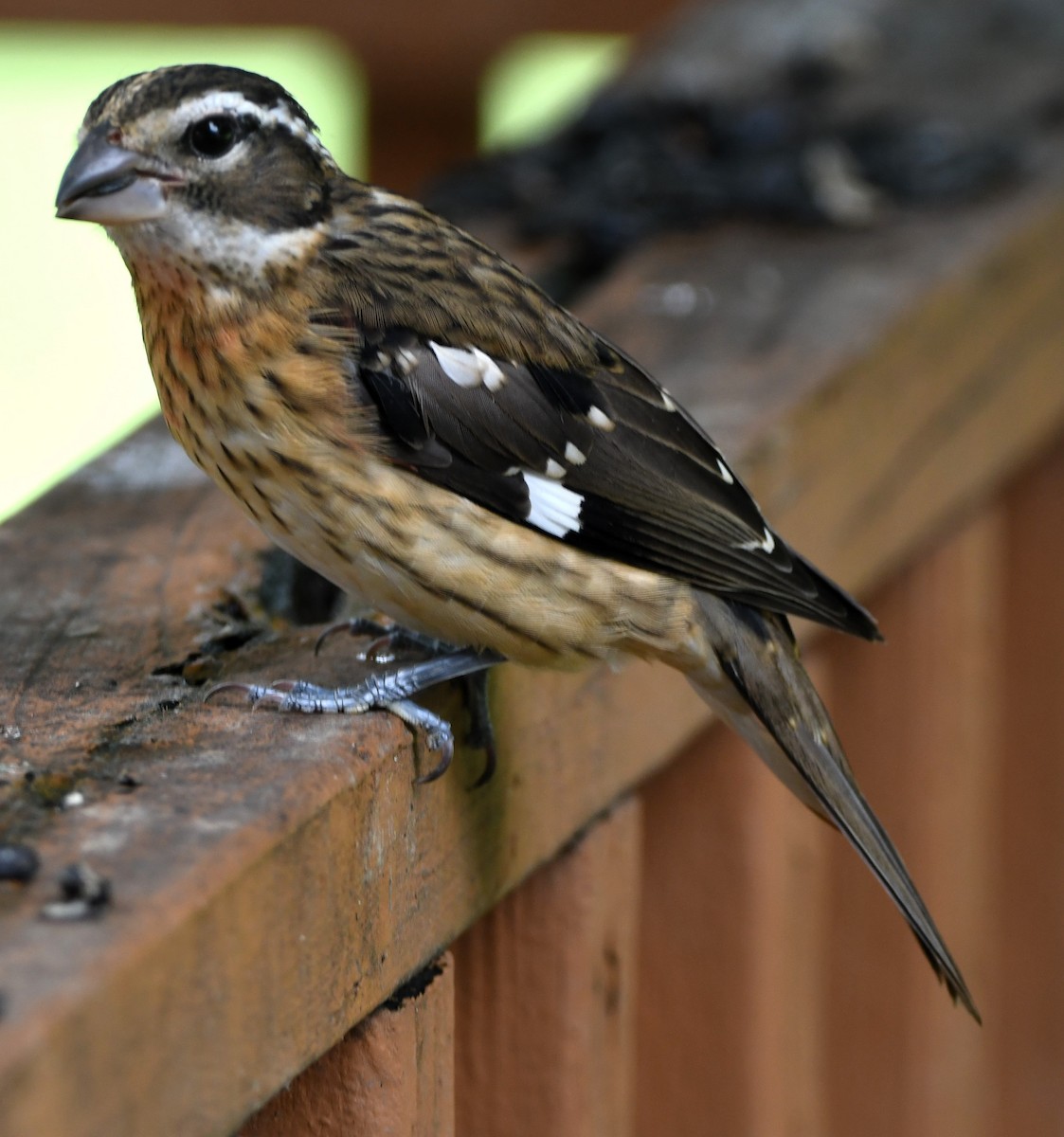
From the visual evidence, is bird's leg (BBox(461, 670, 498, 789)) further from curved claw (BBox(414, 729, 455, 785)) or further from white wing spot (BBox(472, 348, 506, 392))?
white wing spot (BBox(472, 348, 506, 392))

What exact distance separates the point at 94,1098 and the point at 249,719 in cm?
54

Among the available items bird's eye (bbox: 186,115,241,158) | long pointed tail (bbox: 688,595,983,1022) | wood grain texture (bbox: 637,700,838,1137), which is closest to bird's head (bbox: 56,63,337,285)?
bird's eye (bbox: 186,115,241,158)

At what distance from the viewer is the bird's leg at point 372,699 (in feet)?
5.21

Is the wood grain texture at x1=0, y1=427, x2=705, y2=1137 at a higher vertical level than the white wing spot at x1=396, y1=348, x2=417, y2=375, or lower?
lower

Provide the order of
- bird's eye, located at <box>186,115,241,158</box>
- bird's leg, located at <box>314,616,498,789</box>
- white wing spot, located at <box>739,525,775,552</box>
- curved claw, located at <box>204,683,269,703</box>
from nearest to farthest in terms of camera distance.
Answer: curved claw, located at <box>204,683,269,703</box>
bird's leg, located at <box>314,616,498,789</box>
bird's eye, located at <box>186,115,241,158</box>
white wing spot, located at <box>739,525,775,552</box>

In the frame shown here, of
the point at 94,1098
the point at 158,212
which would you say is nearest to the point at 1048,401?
the point at 158,212

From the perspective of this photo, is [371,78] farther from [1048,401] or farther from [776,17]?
[1048,401]

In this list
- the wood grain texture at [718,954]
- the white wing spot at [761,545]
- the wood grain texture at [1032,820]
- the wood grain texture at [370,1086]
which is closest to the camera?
the wood grain texture at [370,1086]

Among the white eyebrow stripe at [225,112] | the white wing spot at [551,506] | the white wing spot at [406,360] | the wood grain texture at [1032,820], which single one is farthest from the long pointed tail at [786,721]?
the wood grain texture at [1032,820]

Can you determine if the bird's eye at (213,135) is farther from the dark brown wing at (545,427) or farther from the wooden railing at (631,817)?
the wooden railing at (631,817)

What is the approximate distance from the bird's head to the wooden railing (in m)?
0.35

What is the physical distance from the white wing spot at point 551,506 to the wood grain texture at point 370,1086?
0.67m

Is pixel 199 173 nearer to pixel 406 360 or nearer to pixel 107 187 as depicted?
pixel 107 187

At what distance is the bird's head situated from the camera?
77.0 inches
